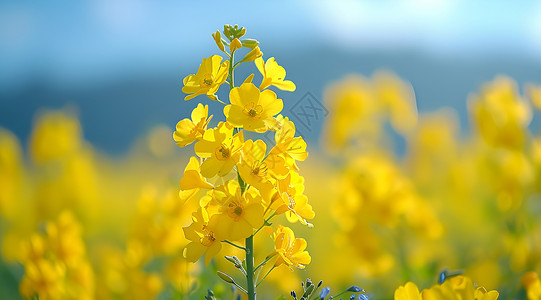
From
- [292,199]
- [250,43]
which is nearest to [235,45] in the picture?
[250,43]

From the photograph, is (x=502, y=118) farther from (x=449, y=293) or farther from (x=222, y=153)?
(x=222, y=153)

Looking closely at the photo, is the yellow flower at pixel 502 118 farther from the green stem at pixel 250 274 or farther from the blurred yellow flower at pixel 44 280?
the blurred yellow flower at pixel 44 280

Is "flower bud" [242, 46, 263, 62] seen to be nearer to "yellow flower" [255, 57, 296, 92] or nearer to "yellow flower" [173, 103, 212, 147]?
"yellow flower" [255, 57, 296, 92]

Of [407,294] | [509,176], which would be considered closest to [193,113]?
[407,294]

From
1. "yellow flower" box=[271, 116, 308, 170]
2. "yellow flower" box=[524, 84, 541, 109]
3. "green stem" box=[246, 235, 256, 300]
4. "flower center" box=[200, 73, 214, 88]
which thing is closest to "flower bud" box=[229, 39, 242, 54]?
"flower center" box=[200, 73, 214, 88]

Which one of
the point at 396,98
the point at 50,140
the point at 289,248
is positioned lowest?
the point at 289,248

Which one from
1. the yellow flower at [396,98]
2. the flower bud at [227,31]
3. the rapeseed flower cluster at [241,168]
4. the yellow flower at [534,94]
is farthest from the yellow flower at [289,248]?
the yellow flower at [396,98]

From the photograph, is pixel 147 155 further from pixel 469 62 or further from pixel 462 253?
pixel 469 62
